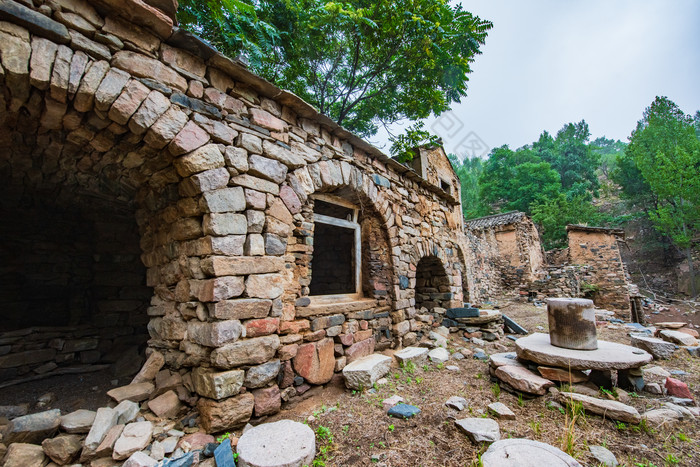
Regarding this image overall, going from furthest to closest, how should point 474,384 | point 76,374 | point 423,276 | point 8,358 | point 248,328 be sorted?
point 423,276 < point 76,374 < point 8,358 < point 474,384 < point 248,328

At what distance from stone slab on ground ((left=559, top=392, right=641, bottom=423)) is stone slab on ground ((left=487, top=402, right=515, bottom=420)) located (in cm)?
58

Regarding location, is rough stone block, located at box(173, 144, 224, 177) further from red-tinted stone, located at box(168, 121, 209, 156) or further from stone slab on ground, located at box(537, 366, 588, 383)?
stone slab on ground, located at box(537, 366, 588, 383)

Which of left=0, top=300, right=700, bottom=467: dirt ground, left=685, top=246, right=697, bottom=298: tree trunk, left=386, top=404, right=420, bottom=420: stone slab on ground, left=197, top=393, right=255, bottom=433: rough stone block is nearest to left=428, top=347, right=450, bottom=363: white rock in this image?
left=0, top=300, right=700, bottom=467: dirt ground

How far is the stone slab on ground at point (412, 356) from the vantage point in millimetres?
3942

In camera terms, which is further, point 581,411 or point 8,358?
point 8,358

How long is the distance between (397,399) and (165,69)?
3740 mm

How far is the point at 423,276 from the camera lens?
21.7 ft

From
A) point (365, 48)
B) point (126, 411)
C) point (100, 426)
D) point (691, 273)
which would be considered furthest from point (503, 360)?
point (691, 273)

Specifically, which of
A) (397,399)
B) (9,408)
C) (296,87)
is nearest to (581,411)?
(397,399)

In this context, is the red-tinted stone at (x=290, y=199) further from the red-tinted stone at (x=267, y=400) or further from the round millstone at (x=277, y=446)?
the round millstone at (x=277, y=446)

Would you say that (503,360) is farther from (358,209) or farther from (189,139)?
(189,139)

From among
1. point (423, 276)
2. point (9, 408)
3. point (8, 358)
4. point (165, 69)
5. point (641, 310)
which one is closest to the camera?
point (165, 69)

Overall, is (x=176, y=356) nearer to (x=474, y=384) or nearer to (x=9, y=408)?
(x=9, y=408)

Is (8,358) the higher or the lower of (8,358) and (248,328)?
the lower
